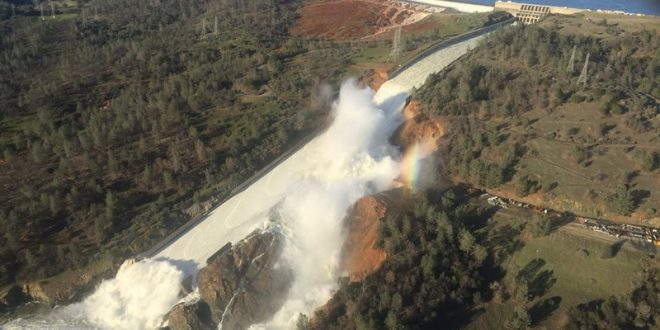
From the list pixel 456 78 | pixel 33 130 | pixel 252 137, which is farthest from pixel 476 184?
pixel 33 130

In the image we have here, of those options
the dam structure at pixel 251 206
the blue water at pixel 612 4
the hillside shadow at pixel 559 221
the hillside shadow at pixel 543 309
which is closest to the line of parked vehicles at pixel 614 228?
the hillside shadow at pixel 559 221

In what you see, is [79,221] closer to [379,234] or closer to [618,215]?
[379,234]

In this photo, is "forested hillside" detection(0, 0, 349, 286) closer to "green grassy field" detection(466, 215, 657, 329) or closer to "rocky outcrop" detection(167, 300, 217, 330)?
"rocky outcrop" detection(167, 300, 217, 330)

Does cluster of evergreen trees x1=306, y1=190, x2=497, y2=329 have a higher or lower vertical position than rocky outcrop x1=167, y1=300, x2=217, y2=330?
higher

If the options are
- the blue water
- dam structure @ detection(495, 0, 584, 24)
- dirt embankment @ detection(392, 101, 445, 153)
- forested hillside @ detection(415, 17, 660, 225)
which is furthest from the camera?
the blue water

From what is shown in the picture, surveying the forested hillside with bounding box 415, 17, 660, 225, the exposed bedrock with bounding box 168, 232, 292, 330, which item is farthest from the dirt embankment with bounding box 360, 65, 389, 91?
the exposed bedrock with bounding box 168, 232, 292, 330

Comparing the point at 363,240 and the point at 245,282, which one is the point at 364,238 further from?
the point at 245,282
